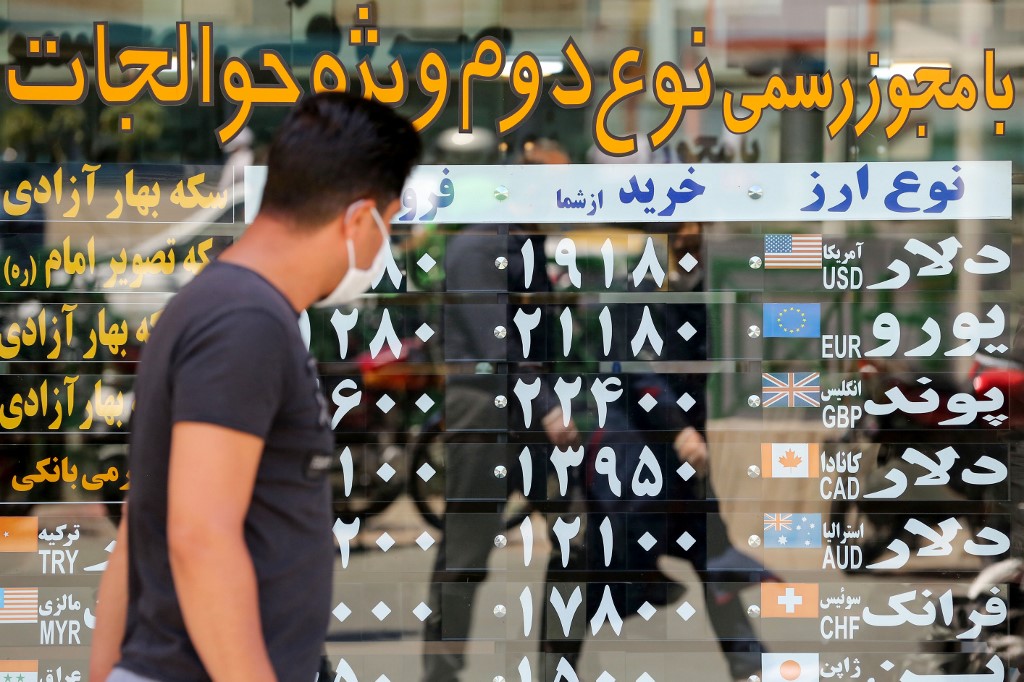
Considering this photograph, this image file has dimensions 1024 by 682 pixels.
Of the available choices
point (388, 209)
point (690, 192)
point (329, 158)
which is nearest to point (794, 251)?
point (690, 192)

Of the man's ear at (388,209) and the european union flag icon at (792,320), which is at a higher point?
the man's ear at (388,209)

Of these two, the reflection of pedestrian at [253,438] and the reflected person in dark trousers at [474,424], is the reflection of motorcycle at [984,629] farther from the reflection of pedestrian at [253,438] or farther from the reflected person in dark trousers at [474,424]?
the reflection of pedestrian at [253,438]

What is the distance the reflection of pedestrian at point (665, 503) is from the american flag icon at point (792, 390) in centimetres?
21

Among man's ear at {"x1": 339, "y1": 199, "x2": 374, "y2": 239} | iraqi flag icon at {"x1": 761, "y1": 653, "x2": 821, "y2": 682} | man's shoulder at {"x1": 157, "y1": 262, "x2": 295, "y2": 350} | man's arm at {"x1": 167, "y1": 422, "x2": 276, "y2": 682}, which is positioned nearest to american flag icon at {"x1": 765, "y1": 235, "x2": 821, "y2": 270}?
iraqi flag icon at {"x1": 761, "y1": 653, "x2": 821, "y2": 682}

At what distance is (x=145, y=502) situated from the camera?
149 centimetres

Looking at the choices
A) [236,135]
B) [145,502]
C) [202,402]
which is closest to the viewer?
[202,402]

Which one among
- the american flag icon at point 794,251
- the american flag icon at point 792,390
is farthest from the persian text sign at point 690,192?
the american flag icon at point 792,390

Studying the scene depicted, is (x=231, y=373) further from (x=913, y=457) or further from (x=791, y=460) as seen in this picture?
(x=913, y=457)

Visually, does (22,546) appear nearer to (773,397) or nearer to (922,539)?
(773,397)

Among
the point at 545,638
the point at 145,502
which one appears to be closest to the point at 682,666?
the point at 545,638

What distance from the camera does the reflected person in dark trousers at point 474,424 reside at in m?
3.58

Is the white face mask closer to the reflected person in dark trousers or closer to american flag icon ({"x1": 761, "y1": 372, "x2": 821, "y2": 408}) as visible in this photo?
the reflected person in dark trousers

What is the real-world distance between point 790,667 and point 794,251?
1384mm

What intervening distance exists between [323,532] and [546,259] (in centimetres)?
211
